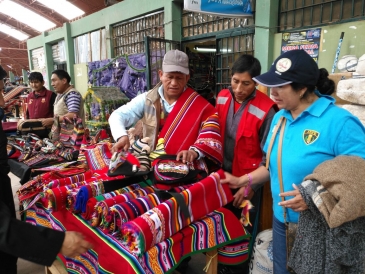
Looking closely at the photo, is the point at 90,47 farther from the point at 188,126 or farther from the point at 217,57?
the point at 188,126

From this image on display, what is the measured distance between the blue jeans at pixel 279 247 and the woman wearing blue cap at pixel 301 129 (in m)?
0.01

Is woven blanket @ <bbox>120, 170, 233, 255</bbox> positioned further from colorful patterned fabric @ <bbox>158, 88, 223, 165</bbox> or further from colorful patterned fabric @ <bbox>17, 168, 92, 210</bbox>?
colorful patterned fabric @ <bbox>17, 168, 92, 210</bbox>

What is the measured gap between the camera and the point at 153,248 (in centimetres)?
112

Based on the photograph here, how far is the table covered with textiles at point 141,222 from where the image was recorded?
1105mm

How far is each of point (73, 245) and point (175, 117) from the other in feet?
3.02

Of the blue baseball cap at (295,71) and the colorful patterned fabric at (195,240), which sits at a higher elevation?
the blue baseball cap at (295,71)

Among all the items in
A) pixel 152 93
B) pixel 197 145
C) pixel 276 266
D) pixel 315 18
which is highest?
pixel 315 18

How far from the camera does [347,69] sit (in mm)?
2758

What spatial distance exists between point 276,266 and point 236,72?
1.31 m

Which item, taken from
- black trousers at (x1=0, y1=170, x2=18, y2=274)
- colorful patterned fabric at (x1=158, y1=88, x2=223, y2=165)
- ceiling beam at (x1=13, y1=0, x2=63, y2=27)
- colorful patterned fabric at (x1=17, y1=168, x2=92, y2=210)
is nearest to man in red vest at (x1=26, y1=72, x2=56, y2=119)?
black trousers at (x1=0, y1=170, x2=18, y2=274)

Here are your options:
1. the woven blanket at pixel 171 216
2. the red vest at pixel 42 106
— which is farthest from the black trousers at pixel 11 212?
the red vest at pixel 42 106

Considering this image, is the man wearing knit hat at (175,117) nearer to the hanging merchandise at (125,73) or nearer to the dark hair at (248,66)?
the dark hair at (248,66)

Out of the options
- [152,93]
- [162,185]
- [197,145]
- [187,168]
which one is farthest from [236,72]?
[162,185]

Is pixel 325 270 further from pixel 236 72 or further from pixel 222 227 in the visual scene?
pixel 236 72
